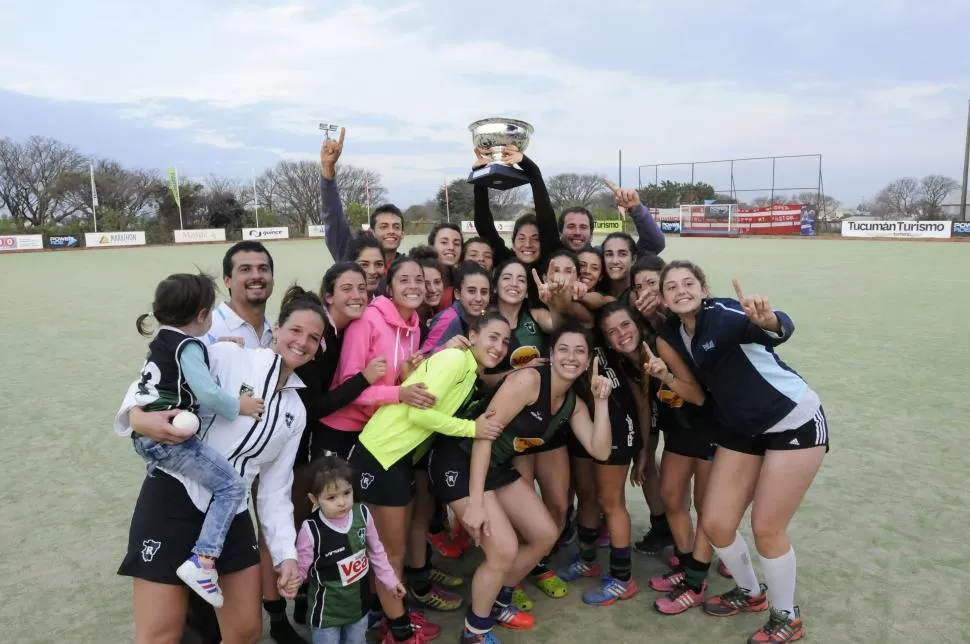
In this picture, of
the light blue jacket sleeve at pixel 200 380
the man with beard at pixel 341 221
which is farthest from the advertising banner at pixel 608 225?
the light blue jacket sleeve at pixel 200 380

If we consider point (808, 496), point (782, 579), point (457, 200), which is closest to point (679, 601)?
point (782, 579)

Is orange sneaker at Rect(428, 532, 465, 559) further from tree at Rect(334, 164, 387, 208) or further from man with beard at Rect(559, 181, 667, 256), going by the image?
tree at Rect(334, 164, 387, 208)

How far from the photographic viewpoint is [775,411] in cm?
326

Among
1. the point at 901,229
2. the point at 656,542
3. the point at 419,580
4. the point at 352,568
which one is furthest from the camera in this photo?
the point at 901,229

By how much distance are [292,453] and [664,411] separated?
7.40 feet

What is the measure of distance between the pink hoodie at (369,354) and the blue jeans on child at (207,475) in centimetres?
78

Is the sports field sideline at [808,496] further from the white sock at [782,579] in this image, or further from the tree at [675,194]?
the tree at [675,194]

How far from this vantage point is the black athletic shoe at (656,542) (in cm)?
434

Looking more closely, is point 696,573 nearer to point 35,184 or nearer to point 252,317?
point 252,317

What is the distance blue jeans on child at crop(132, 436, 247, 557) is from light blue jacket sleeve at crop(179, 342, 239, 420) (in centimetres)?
21

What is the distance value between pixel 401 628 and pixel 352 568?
19.8 inches

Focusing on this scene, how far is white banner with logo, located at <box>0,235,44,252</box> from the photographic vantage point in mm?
42031

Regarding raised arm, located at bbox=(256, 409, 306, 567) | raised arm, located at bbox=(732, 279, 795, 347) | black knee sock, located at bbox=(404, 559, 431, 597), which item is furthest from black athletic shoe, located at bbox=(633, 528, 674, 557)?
raised arm, located at bbox=(256, 409, 306, 567)

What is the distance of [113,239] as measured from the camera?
46.3 meters
